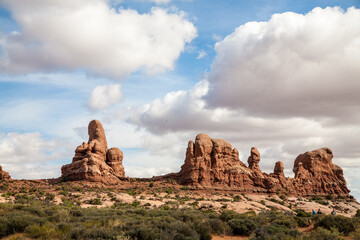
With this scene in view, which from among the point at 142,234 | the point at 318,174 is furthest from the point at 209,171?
the point at 142,234

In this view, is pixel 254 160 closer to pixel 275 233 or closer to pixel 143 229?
pixel 275 233

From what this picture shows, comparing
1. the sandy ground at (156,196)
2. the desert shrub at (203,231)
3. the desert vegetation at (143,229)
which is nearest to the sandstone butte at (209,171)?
the sandy ground at (156,196)

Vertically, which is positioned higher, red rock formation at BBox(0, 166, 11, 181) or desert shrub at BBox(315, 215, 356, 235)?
red rock formation at BBox(0, 166, 11, 181)

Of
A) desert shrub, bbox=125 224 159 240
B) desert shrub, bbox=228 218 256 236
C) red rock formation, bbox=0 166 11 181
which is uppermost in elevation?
red rock formation, bbox=0 166 11 181

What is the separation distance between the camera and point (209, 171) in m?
65.1

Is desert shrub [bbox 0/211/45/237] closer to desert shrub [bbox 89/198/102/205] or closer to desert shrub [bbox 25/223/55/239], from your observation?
desert shrub [bbox 25/223/55/239]

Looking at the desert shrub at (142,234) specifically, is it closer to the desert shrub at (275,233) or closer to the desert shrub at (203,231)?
the desert shrub at (203,231)

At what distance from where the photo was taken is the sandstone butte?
5803 cm

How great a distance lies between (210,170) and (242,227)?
4428cm

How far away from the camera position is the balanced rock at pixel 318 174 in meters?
75.6

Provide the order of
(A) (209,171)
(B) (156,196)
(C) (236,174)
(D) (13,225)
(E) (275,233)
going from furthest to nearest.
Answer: (C) (236,174), (A) (209,171), (B) (156,196), (E) (275,233), (D) (13,225)

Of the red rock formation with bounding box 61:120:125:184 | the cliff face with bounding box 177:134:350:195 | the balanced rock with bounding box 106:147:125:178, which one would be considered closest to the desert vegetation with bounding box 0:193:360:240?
the red rock formation with bounding box 61:120:125:184

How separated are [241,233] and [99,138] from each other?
47194 millimetres

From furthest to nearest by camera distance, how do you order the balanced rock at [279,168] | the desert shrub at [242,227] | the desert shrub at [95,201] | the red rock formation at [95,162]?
1. the balanced rock at [279,168]
2. the red rock formation at [95,162]
3. the desert shrub at [95,201]
4. the desert shrub at [242,227]
